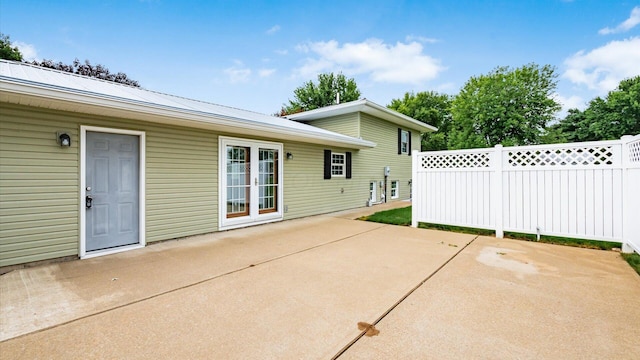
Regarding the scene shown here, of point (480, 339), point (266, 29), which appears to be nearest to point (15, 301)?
point (480, 339)

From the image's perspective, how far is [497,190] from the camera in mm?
5293

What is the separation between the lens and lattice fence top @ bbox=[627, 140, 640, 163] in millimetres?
3680

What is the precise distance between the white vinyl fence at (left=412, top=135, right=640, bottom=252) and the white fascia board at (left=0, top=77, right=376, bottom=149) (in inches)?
142

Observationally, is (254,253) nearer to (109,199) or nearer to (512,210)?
(109,199)

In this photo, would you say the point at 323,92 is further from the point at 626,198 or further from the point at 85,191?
the point at 626,198

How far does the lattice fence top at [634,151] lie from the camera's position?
368 centimetres

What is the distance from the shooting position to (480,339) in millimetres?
1992

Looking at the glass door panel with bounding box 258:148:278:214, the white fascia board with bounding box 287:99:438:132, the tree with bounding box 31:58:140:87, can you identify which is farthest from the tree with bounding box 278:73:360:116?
the glass door panel with bounding box 258:148:278:214

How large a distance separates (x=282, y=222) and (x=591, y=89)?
95.5 ft

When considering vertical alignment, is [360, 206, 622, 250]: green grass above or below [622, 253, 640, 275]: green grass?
above

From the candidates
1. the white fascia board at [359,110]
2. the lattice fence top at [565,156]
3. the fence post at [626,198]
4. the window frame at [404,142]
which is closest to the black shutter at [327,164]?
the white fascia board at [359,110]

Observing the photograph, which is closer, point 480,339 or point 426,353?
point 426,353

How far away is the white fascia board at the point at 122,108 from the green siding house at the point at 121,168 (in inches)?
0.5

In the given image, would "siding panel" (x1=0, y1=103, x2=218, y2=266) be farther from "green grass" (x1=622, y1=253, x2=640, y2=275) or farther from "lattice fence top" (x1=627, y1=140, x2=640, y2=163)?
"lattice fence top" (x1=627, y1=140, x2=640, y2=163)
